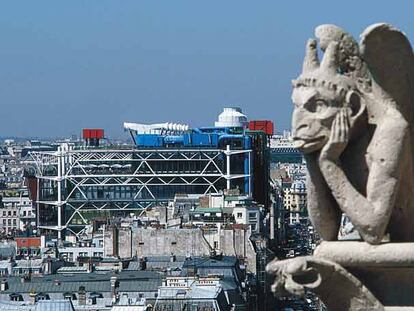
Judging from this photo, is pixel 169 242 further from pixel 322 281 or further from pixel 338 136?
pixel 338 136

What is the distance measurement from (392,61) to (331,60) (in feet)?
1.26

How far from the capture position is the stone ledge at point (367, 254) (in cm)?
1067

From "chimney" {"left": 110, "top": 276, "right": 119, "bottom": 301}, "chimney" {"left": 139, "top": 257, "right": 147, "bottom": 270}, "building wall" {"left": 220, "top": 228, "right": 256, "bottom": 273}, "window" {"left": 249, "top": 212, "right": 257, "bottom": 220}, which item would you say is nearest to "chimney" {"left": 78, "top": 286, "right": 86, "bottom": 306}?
"chimney" {"left": 110, "top": 276, "right": 119, "bottom": 301}

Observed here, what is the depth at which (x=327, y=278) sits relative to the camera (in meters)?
10.8

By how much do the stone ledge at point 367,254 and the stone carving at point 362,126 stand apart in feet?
0.23

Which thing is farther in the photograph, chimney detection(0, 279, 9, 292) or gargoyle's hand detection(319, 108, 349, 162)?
Result: chimney detection(0, 279, 9, 292)

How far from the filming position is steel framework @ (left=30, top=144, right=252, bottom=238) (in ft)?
575

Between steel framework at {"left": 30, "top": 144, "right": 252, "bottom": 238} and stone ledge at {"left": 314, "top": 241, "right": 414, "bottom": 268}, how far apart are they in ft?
530

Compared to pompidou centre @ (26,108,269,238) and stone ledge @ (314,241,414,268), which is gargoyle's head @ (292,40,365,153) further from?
pompidou centre @ (26,108,269,238)

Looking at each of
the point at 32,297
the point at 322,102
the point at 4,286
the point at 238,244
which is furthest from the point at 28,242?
the point at 322,102

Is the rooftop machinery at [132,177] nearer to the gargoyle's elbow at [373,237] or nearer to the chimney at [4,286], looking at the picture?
Result: the chimney at [4,286]

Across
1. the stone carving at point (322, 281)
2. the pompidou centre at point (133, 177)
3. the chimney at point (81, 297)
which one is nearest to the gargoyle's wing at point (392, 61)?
the stone carving at point (322, 281)

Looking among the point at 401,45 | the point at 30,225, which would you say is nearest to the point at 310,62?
the point at 401,45

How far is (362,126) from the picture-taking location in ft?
35.3
